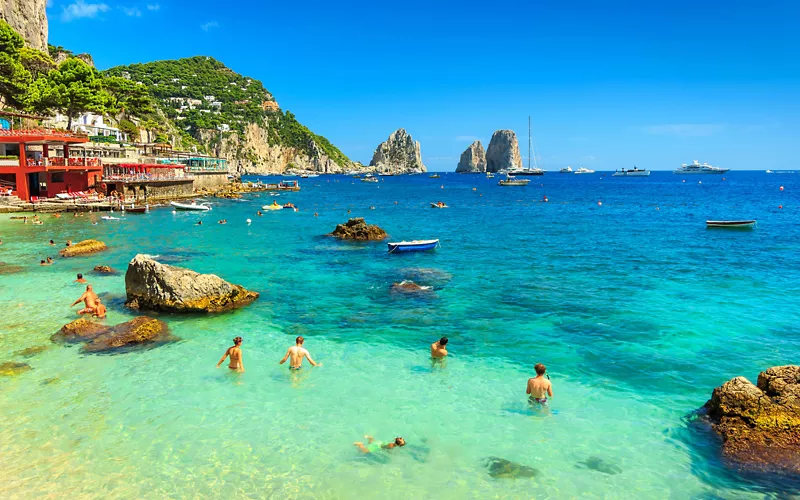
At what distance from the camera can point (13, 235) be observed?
38688mm

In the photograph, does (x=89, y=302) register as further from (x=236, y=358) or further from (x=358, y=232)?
(x=358, y=232)

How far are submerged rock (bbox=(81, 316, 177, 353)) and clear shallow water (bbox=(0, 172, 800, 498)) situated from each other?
0.57m

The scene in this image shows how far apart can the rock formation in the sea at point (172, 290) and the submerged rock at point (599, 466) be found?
50.7 ft

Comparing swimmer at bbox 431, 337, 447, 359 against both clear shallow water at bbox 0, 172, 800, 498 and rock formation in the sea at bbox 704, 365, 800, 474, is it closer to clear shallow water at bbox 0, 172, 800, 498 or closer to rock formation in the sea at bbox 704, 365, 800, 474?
clear shallow water at bbox 0, 172, 800, 498

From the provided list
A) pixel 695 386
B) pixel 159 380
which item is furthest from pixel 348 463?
pixel 695 386

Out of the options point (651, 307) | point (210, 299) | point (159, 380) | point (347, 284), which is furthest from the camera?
point (347, 284)

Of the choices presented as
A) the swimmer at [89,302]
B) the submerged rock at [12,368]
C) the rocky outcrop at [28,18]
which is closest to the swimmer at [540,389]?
the submerged rock at [12,368]

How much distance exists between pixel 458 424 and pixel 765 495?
20.2ft

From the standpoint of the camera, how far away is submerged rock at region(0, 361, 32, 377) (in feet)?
45.5

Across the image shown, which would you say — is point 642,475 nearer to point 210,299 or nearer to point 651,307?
point 651,307

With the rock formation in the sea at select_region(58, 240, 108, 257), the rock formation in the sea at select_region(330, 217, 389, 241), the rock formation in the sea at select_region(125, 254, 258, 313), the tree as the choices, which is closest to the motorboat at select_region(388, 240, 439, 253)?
the rock formation in the sea at select_region(330, 217, 389, 241)

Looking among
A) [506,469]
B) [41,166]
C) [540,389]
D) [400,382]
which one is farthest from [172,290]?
[41,166]

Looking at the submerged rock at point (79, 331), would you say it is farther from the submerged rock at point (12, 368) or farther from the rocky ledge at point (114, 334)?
the submerged rock at point (12, 368)

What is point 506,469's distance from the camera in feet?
33.6
